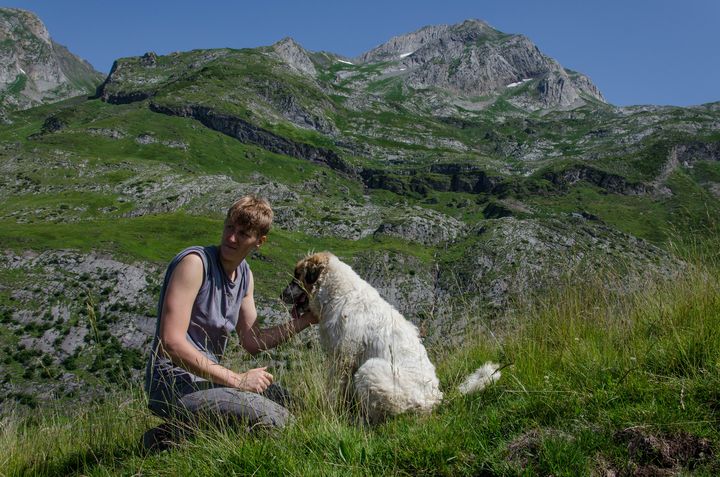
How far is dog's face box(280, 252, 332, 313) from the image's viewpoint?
6.64m

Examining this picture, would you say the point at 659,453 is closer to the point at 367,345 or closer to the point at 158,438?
the point at 367,345

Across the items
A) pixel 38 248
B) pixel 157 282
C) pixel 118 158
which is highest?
pixel 118 158

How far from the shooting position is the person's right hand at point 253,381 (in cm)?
482

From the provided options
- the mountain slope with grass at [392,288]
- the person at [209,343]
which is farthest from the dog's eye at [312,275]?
the person at [209,343]

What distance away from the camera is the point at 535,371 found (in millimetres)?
5246

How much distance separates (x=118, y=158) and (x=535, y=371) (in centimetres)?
22235

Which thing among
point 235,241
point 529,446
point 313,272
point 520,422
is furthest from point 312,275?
point 529,446

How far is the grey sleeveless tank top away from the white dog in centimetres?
112

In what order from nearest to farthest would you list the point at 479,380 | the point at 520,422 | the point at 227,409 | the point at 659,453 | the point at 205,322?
the point at 659,453 < the point at 520,422 < the point at 227,409 < the point at 479,380 < the point at 205,322

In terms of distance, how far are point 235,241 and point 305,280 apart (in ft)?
5.27

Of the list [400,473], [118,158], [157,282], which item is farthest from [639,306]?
[118,158]

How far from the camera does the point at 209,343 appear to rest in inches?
218

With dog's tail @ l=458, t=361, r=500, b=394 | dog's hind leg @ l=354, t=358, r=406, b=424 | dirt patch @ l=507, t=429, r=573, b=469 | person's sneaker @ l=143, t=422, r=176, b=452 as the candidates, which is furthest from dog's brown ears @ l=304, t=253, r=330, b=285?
dirt patch @ l=507, t=429, r=573, b=469

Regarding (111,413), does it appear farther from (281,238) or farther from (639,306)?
(281,238)
